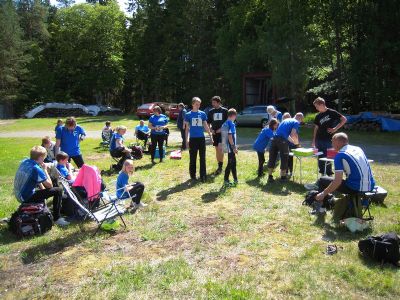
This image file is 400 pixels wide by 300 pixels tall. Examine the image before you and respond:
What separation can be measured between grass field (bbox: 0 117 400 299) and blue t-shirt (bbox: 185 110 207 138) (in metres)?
1.62

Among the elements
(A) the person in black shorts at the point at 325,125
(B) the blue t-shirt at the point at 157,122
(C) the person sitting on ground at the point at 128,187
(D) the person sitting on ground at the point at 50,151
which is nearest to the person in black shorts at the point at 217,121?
(B) the blue t-shirt at the point at 157,122

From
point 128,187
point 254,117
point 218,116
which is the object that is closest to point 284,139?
point 218,116

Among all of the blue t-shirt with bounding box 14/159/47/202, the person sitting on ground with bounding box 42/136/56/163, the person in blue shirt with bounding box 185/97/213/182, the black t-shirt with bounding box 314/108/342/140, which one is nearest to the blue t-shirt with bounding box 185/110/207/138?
the person in blue shirt with bounding box 185/97/213/182

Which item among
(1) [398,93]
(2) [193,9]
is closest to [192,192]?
(1) [398,93]

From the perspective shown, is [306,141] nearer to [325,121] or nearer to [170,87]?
[325,121]

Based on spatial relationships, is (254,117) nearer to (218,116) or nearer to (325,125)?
(218,116)

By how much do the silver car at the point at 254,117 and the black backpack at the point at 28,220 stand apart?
18.5 metres

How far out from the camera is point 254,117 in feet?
78.2

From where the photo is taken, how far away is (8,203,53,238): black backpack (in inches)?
231

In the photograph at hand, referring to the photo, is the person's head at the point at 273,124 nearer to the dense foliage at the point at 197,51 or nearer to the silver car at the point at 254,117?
the dense foliage at the point at 197,51

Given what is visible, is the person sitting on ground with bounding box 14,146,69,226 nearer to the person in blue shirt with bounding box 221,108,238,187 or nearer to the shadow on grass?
the person in blue shirt with bounding box 221,108,238,187

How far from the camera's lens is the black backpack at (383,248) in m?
4.60

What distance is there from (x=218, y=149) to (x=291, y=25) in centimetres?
1658

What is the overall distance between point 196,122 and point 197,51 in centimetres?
2834
